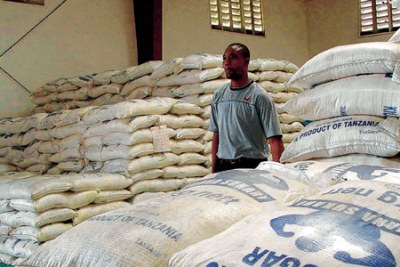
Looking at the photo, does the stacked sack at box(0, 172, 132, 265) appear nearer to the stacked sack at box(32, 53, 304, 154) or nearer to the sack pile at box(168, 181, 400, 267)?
the stacked sack at box(32, 53, 304, 154)

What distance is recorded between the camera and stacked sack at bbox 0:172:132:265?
11.7 feet

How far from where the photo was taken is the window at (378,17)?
8.81 m

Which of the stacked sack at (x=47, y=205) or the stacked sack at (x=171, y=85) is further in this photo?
the stacked sack at (x=171, y=85)

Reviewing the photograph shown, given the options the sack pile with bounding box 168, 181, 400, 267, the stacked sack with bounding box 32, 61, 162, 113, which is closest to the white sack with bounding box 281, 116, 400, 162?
the sack pile with bounding box 168, 181, 400, 267

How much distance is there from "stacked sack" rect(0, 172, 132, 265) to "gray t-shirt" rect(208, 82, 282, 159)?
0.91 m

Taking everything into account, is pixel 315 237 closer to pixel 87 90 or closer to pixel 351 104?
pixel 351 104

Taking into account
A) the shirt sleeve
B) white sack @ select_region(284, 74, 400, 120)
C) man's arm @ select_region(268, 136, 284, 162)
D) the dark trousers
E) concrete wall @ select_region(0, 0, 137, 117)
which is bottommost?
the dark trousers

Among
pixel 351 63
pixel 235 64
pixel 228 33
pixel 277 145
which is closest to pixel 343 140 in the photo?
pixel 351 63

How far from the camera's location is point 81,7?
6.37 m

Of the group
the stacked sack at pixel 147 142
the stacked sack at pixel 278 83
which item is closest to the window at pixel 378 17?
the stacked sack at pixel 278 83

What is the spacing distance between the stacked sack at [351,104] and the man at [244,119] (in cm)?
60

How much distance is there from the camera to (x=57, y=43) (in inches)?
240

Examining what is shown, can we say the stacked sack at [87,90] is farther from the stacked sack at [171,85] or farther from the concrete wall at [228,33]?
the concrete wall at [228,33]

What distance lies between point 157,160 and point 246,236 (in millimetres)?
2693
